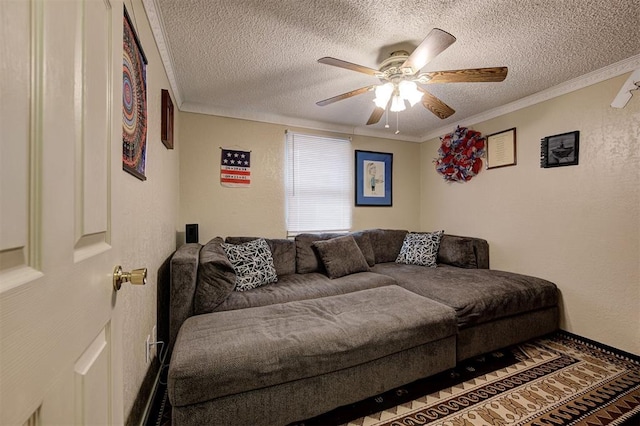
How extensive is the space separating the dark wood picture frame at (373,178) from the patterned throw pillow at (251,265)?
1.68 m

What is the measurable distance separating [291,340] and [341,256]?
4.82 feet

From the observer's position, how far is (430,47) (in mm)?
1419

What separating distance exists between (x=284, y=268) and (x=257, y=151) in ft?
4.65

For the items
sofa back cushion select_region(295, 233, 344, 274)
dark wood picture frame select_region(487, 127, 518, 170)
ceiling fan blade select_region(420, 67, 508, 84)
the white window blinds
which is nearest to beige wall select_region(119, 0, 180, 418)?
sofa back cushion select_region(295, 233, 344, 274)

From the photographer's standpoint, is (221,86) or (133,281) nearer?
(133,281)

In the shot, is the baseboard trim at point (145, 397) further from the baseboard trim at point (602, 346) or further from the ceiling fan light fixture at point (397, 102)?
the baseboard trim at point (602, 346)

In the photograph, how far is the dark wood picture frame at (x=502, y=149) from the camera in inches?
110

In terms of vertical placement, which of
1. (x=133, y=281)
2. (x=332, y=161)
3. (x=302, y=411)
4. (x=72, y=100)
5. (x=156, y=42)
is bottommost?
(x=302, y=411)

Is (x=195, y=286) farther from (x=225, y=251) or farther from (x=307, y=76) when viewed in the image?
(x=307, y=76)

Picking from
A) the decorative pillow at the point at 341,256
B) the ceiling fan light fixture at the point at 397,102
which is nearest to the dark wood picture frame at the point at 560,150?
the ceiling fan light fixture at the point at 397,102

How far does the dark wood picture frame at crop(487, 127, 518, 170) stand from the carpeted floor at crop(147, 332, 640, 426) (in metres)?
1.89

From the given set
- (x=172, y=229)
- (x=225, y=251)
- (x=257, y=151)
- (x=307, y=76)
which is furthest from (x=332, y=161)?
(x=172, y=229)

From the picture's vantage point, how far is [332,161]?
3455 millimetres

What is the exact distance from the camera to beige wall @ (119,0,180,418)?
1197 mm
